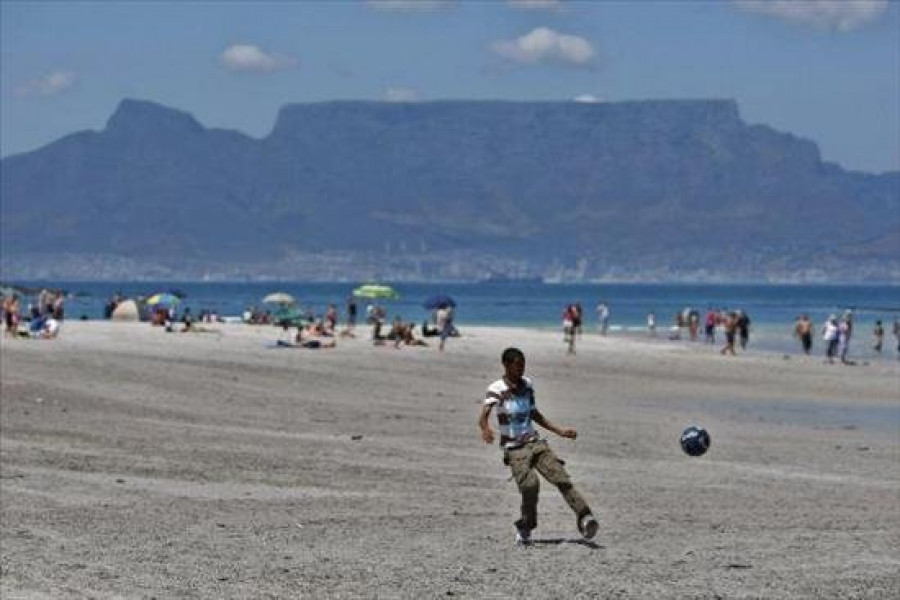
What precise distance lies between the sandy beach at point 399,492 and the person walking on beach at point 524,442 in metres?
0.28

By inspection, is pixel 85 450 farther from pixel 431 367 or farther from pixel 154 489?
pixel 431 367

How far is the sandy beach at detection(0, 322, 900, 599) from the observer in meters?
12.7

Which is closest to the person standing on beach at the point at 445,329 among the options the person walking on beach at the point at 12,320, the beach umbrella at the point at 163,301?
the person walking on beach at the point at 12,320

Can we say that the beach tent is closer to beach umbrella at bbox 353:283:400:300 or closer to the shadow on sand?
beach umbrella at bbox 353:283:400:300

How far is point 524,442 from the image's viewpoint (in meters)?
13.7

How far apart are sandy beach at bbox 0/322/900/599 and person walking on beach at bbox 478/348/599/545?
0.28m

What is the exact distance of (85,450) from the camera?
2012 centimetres

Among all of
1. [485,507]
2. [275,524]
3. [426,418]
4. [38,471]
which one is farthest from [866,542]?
[426,418]

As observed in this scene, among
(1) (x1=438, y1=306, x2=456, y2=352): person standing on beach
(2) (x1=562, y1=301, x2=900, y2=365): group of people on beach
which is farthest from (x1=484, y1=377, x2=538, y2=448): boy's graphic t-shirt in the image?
(2) (x1=562, y1=301, x2=900, y2=365): group of people on beach

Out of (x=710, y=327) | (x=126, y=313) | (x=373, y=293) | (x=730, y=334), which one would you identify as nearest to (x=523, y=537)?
(x=730, y=334)

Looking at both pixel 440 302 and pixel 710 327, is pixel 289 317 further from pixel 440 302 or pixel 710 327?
pixel 710 327

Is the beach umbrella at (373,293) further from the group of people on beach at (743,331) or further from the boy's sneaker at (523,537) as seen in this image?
the boy's sneaker at (523,537)

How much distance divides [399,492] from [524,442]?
12.9 ft

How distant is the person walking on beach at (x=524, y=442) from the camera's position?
44.1 ft
